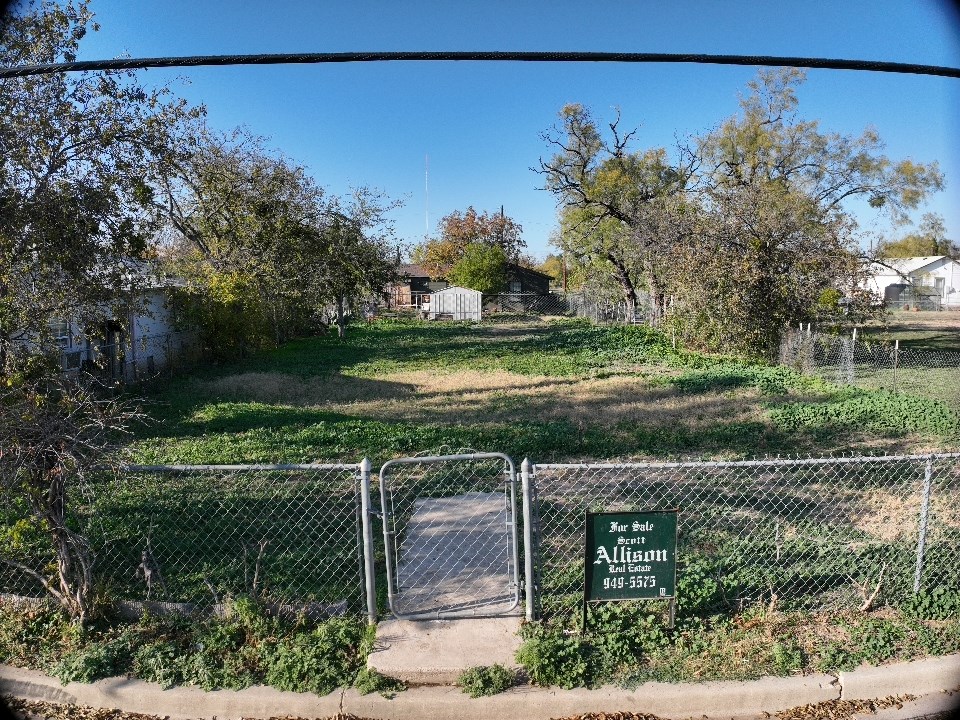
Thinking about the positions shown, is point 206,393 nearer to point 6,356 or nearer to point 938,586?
point 6,356

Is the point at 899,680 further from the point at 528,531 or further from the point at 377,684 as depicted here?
the point at 377,684

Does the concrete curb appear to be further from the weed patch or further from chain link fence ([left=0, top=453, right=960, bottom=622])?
the weed patch

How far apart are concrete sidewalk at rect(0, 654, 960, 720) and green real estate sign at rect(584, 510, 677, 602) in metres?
0.54

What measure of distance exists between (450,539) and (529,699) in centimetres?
213

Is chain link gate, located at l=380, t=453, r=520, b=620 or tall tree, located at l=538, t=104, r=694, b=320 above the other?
tall tree, located at l=538, t=104, r=694, b=320

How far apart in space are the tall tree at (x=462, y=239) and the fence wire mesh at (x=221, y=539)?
6548cm

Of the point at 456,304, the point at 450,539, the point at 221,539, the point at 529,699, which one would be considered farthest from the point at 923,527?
the point at 456,304

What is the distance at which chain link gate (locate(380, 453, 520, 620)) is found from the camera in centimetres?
438

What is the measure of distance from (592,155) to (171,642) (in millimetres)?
31454

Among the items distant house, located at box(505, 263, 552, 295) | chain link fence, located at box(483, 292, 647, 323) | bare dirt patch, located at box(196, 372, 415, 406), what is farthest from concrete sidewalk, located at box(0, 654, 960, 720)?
distant house, located at box(505, 263, 552, 295)

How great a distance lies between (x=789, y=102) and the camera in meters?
31.9

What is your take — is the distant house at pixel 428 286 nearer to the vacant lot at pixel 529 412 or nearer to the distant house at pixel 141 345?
the vacant lot at pixel 529 412

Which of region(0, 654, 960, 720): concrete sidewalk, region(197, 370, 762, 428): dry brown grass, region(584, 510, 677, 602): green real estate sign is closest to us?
region(0, 654, 960, 720): concrete sidewalk

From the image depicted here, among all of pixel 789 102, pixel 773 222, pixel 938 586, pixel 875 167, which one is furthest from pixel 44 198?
pixel 875 167
